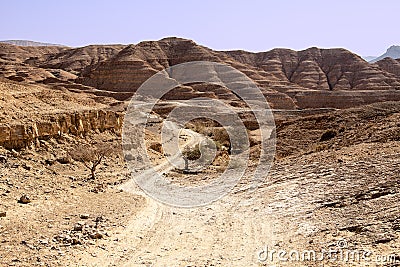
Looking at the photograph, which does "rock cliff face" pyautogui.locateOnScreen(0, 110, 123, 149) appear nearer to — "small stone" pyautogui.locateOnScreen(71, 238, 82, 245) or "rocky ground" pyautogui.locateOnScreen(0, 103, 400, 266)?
"rocky ground" pyautogui.locateOnScreen(0, 103, 400, 266)

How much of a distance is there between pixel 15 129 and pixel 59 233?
8.96 metres

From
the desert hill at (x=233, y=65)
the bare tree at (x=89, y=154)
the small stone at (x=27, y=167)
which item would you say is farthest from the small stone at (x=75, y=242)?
the desert hill at (x=233, y=65)

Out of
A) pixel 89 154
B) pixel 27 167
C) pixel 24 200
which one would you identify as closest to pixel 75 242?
pixel 24 200

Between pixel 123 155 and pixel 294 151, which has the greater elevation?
pixel 294 151

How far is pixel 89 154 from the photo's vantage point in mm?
19922

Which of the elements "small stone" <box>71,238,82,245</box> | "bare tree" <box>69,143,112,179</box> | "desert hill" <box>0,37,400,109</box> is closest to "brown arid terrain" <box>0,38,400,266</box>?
"small stone" <box>71,238,82,245</box>

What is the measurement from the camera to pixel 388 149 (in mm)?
14414

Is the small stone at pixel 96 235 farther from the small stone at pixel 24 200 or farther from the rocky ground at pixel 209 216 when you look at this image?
the small stone at pixel 24 200

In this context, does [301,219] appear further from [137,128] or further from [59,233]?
[137,128]

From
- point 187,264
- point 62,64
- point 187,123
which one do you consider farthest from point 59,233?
point 62,64

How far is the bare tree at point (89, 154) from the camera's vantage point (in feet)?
63.3

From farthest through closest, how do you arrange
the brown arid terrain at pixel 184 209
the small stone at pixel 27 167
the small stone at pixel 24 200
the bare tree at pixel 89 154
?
the bare tree at pixel 89 154, the small stone at pixel 27 167, the small stone at pixel 24 200, the brown arid terrain at pixel 184 209

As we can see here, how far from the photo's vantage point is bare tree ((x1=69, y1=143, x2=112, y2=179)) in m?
19.3

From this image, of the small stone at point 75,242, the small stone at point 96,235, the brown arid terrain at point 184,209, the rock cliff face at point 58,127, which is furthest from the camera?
the rock cliff face at point 58,127
